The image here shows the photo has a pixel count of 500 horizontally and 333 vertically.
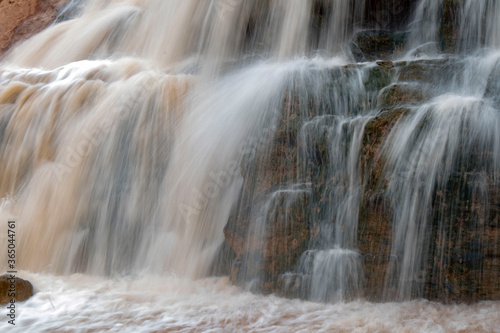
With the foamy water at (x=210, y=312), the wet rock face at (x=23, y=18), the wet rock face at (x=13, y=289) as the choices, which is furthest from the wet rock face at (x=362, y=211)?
the wet rock face at (x=23, y=18)

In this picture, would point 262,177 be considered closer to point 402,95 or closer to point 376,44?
point 402,95

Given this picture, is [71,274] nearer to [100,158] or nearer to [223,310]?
[100,158]

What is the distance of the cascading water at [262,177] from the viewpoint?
14.1 ft

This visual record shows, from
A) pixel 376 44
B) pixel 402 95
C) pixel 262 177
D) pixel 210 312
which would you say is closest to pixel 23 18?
pixel 376 44

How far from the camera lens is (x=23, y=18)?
37.7ft

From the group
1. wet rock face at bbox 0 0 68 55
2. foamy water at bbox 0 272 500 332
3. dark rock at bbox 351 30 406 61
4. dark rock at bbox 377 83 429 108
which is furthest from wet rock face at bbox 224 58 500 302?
wet rock face at bbox 0 0 68 55

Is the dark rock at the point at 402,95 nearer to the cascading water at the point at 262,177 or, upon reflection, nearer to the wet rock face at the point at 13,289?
the cascading water at the point at 262,177

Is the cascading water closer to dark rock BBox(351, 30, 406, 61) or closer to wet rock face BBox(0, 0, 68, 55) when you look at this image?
dark rock BBox(351, 30, 406, 61)

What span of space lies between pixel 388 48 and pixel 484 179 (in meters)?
3.04

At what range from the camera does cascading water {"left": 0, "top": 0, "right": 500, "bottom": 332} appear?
4293mm

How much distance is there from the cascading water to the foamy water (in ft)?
0.07

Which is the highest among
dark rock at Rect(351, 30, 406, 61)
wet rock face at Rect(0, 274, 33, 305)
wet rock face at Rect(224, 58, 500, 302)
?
dark rock at Rect(351, 30, 406, 61)

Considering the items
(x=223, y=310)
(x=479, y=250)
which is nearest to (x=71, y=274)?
(x=223, y=310)

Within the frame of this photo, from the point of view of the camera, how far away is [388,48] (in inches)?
269
